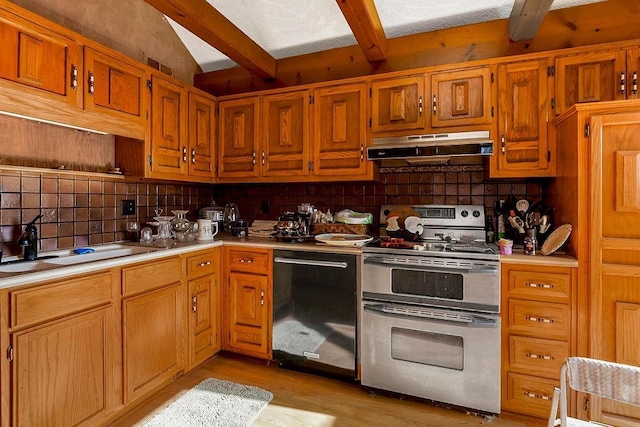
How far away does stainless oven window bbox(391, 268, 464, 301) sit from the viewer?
1.96 meters

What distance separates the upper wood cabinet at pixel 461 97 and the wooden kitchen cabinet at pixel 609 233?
56 cm

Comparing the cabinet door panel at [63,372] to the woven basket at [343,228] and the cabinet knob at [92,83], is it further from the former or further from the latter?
the woven basket at [343,228]

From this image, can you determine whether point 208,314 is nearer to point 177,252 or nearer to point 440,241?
point 177,252

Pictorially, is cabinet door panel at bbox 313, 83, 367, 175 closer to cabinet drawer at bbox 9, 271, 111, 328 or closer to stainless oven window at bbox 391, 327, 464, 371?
stainless oven window at bbox 391, 327, 464, 371

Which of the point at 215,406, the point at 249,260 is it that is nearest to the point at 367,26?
the point at 249,260

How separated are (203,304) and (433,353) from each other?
1.61 m

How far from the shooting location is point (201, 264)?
238 cm

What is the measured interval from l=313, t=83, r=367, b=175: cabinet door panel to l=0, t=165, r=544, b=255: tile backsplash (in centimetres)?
34

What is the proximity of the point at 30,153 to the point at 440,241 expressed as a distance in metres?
2.70

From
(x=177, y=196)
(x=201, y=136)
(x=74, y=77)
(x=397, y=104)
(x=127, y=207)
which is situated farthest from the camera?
(x=177, y=196)

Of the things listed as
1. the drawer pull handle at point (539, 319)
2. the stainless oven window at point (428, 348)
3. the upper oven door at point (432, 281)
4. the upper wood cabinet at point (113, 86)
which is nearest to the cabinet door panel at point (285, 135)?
the upper wood cabinet at point (113, 86)

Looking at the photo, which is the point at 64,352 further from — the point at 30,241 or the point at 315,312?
the point at 315,312

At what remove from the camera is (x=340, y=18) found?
102 inches

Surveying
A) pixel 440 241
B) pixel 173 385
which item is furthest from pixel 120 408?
pixel 440 241
